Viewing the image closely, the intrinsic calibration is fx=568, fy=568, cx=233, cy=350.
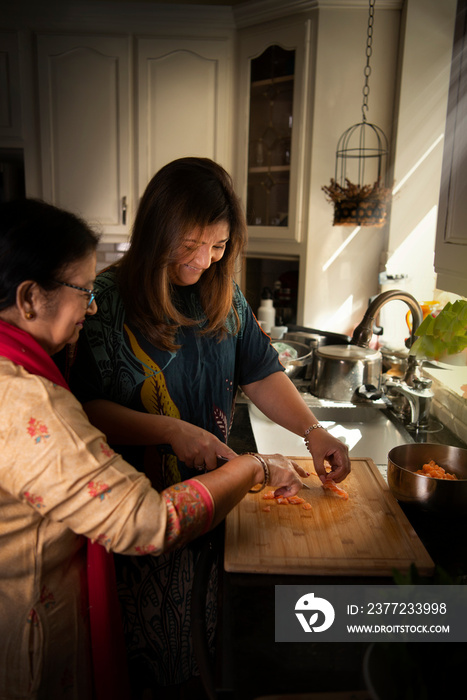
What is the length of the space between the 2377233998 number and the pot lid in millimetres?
1204

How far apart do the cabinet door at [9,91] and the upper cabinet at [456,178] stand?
2416 mm

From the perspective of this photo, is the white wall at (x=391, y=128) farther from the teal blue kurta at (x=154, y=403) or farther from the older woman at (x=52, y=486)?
the older woman at (x=52, y=486)

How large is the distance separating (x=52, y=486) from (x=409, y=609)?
1.59 ft

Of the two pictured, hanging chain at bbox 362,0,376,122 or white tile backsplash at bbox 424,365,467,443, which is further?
hanging chain at bbox 362,0,376,122

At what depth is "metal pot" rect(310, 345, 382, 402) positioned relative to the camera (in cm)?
193

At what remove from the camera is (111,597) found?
962mm

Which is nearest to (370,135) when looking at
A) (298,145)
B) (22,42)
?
(298,145)

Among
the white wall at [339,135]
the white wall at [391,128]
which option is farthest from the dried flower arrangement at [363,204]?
the white wall at [339,135]

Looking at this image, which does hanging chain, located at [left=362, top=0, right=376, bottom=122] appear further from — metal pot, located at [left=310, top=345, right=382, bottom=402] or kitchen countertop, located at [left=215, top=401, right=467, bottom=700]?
kitchen countertop, located at [left=215, top=401, right=467, bottom=700]

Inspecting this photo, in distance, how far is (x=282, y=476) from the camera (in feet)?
3.35

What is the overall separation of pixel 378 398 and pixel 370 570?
2.97 ft

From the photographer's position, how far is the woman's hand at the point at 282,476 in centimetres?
102

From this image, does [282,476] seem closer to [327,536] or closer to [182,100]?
[327,536]

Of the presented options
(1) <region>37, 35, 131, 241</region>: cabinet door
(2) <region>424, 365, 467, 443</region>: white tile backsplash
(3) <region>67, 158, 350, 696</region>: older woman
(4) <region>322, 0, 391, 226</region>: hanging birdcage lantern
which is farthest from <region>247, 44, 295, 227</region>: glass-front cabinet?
(3) <region>67, 158, 350, 696</region>: older woman
